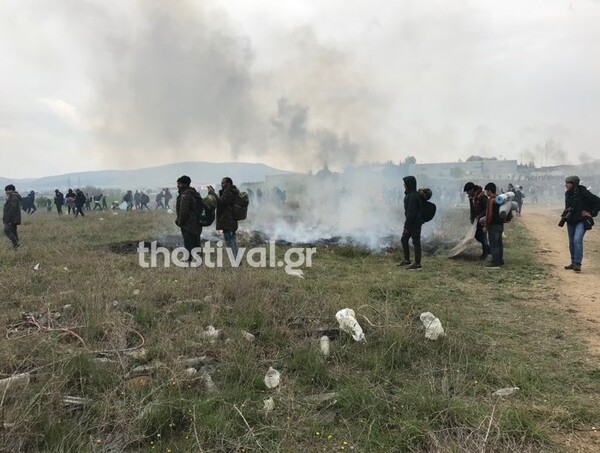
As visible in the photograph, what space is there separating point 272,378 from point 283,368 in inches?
11.7

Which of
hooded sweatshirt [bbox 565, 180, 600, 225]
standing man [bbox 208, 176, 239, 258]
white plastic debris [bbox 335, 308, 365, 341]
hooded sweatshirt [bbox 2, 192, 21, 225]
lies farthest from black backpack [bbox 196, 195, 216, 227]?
hooded sweatshirt [bbox 565, 180, 600, 225]

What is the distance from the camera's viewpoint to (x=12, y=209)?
Answer: 1035cm

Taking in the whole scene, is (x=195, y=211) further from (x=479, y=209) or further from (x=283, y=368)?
(x=479, y=209)

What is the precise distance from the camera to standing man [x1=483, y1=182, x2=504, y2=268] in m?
8.48

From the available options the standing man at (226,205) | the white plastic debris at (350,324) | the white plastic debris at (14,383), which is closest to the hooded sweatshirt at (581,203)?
the white plastic debris at (350,324)

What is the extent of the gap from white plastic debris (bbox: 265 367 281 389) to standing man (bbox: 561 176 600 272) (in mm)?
6598

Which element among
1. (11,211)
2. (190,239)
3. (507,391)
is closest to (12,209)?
(11,211)

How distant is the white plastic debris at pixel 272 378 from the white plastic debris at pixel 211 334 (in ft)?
2.99

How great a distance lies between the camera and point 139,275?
7.50 m

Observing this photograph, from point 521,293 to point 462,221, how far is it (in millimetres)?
10409

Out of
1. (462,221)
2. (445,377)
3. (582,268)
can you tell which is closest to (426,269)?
(582,268)

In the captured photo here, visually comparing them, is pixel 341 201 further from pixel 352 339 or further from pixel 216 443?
pixel 216 443

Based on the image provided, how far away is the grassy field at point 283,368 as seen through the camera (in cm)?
276

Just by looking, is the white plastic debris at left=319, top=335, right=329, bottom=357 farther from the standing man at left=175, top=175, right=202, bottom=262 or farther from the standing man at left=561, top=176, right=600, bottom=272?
the standing man at left=561, top=176, right=600, bottom=272
